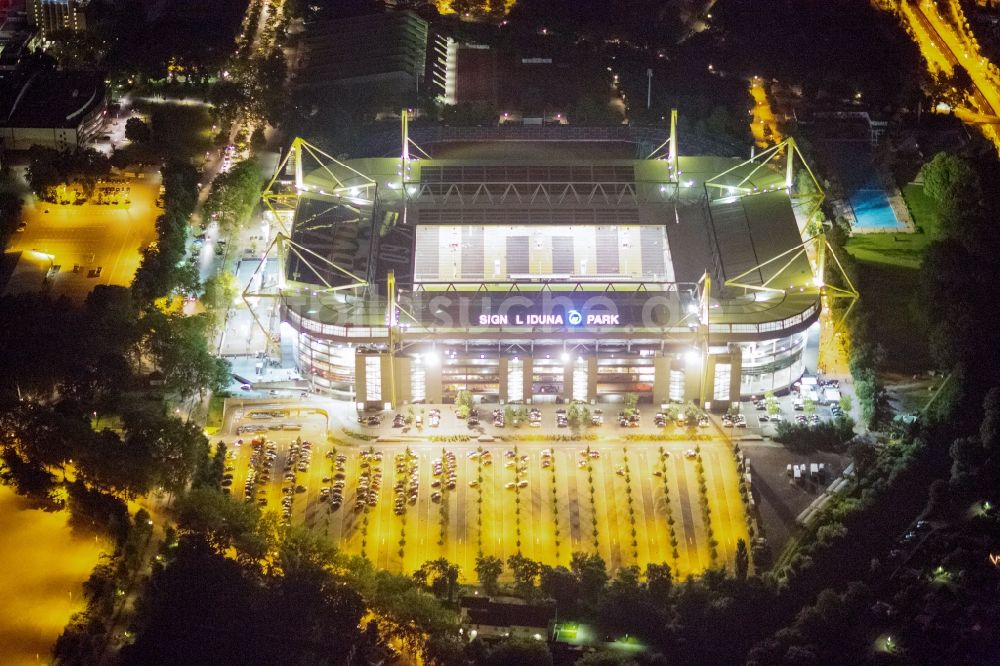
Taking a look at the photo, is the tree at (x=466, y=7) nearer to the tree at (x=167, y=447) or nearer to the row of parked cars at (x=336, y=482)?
the row of parked cars at (x=336, y=482)

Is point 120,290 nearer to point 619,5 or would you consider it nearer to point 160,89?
point 160,89

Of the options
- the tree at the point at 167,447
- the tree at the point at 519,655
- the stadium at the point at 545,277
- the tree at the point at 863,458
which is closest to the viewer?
the tree at the point at 519,655

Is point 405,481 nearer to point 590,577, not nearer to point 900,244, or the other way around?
point 590,577

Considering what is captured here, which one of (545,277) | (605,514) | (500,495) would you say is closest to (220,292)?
(545,277)

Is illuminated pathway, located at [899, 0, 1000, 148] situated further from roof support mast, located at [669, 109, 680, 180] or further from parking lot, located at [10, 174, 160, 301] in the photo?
parking lot, located at [10, 174, 160, 301]

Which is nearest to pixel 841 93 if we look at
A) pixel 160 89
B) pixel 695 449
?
pixel 695 449

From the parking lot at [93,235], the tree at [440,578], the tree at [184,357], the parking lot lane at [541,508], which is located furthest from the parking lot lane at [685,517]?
the parking lot at [93,235]
